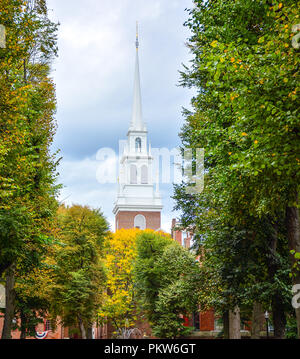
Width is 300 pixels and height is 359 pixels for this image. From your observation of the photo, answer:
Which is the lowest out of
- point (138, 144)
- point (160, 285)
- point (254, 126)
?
point (160, 285)

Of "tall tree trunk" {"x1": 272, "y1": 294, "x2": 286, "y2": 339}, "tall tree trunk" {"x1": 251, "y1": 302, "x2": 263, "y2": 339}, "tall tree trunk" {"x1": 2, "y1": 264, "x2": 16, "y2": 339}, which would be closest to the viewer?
"tall tree trunk" {"x1": 272, "y1": 294, "x2": 286, "y2": 339}

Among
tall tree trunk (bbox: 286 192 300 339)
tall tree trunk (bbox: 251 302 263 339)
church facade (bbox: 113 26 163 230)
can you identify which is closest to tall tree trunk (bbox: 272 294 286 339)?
tall tree trunk (bbox: 251 302 263 339)

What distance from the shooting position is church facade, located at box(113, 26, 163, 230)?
99.4 metres

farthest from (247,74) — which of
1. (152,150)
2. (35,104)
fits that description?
(152,150)

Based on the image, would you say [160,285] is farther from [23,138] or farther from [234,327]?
[23,138]

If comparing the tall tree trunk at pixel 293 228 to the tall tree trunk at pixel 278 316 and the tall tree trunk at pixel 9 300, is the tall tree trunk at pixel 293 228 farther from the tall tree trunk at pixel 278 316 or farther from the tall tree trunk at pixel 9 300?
the tall tree trunk at pixel 9 300

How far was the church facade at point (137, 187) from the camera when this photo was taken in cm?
9938

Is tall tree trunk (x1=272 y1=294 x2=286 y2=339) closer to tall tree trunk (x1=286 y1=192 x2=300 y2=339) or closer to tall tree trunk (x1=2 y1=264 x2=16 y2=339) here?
tall tree trunk (x1=286 y1=192 x2=300 y2=339)

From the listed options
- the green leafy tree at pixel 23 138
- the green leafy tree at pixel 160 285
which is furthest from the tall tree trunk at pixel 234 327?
the green leafy tree at pixel 160 285

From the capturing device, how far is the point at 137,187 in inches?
3986

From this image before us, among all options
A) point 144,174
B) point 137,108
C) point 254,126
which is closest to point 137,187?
point 144,174
